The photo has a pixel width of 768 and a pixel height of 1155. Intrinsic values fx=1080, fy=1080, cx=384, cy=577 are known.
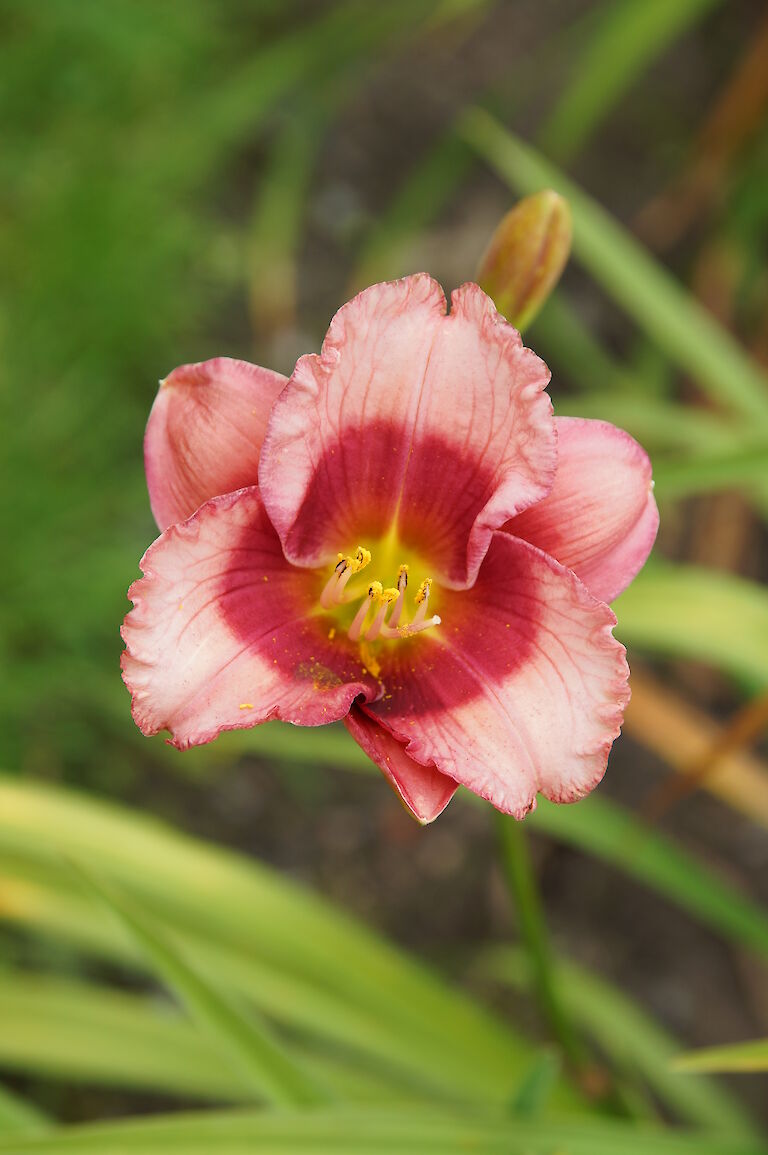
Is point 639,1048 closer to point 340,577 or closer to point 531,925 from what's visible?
point 531,925

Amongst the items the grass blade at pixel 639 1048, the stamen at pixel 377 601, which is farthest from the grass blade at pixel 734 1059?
the grass blade at pixel 639 1048

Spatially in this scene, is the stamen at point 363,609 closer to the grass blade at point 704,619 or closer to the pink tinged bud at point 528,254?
the pink tinged bud at point 528,254

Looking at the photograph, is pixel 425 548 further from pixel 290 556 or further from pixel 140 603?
pixel 140 603

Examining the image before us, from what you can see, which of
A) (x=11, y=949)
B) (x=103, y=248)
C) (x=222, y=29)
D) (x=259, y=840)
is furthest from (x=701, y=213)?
(x=11, y=949)

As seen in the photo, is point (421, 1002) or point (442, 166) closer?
point (421, 1002)

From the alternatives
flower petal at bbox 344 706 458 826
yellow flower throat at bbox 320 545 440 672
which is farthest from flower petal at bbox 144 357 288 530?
flower petal at bbox 344 706 458 826
